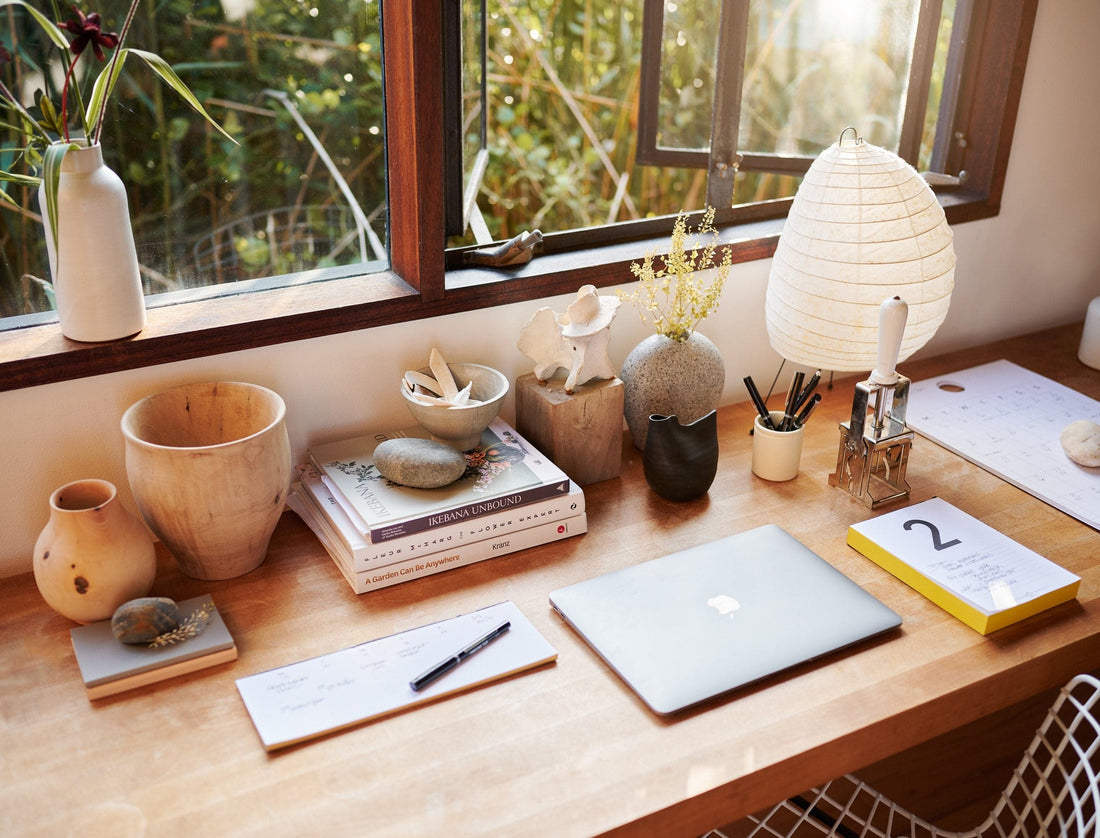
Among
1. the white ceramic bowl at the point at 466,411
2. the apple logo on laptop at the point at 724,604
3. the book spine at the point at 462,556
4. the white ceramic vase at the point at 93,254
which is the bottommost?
the apple logo on laptop at the point at 724,604

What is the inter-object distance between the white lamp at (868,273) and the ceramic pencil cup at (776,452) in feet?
0.19

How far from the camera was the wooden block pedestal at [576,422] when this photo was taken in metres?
1.26

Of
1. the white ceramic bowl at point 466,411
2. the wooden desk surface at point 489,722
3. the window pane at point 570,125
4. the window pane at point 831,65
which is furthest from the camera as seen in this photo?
the window pane at point 570,125

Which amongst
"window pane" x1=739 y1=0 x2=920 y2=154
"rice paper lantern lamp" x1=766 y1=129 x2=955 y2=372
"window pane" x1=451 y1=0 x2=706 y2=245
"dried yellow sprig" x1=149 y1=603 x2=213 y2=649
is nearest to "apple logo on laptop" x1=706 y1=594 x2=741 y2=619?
"rice paper lantern lamp" x1=766 y1=129 x2=955 y2=372

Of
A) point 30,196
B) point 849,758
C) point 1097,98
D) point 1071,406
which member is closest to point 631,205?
point 1097,98

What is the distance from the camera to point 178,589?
111 centimetres

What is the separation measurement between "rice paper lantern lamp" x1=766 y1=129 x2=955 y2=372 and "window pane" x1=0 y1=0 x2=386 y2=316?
0.57m

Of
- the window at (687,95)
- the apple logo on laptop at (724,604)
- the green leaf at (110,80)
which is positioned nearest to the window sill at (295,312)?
the window at (687,95)

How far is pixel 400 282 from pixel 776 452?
54 cm

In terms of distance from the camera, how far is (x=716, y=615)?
3.55 ft

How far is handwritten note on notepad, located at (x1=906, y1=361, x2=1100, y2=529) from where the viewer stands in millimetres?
1345

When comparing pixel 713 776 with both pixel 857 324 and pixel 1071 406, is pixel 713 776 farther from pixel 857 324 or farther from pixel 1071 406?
pixel 1071 406

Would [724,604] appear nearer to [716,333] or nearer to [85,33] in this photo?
[716,333]

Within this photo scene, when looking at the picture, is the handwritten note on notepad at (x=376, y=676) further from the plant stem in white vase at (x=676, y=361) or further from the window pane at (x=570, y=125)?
the window pane at (x=570, y=125)
